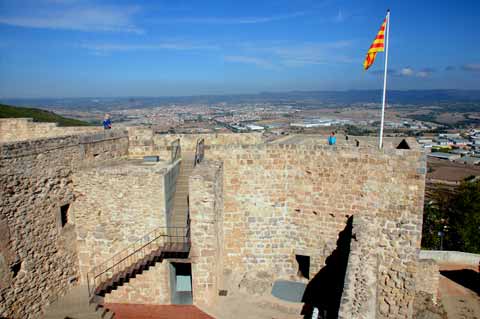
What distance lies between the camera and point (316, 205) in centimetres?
1116

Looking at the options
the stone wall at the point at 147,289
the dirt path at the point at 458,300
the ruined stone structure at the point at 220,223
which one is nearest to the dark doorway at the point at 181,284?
the ruined stone structure at the point at 220,223

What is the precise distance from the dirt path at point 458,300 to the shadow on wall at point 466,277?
0.35 meters

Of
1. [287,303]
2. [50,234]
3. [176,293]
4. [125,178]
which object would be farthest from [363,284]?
[50,234]

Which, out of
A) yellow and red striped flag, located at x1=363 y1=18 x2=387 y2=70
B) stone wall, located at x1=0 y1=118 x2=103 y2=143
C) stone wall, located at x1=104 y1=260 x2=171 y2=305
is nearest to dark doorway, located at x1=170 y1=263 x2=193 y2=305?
stone wall, located at x1=104 y1=260 x2=171 y2=305

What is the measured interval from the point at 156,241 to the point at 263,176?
3925 mm

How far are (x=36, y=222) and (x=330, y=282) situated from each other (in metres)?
8.87

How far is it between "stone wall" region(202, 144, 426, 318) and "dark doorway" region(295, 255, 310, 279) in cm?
24

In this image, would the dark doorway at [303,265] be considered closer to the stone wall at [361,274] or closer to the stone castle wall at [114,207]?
the stone wall at [361,274]

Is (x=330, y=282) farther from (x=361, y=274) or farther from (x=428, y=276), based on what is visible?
(x=428, y=276)

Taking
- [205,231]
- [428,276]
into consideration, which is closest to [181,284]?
[205,231]

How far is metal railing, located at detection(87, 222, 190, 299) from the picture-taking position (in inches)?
427

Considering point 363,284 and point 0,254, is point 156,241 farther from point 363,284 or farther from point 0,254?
point 363,284

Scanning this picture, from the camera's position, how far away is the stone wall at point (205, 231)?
9703 millimetres

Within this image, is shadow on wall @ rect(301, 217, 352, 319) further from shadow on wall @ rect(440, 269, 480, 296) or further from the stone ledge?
the stone ledge
